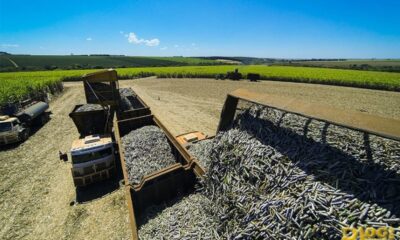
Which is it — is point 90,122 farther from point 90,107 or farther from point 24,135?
point 24,135

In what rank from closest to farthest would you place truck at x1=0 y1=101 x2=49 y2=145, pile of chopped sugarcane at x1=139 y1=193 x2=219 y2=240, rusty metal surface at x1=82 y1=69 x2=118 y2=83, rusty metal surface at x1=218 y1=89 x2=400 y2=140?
rusty metal surface at x1=218 y1=89 x2=400 y2=140 < pile of chopped sugarcane at x1=139 y1=193 x2=219 y2=240 < rusty metal surface at x1=82 y1=69 x2=118 y2=83 < truck at x1=0 y1=101 x2=49 y2=145

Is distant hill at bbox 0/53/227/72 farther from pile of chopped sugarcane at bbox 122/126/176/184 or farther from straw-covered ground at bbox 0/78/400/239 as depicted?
pile of chopped sugarcane at bbox 122/126/176/184

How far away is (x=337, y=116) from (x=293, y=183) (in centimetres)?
114

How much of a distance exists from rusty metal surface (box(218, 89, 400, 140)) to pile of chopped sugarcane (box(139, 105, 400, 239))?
1.81 feet

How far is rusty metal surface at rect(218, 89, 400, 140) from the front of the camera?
2.27 metres

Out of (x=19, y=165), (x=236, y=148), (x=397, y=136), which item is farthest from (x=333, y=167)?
(x=19, y=165)

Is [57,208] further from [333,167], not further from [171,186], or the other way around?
[333,167]

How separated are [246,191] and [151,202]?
2387mm

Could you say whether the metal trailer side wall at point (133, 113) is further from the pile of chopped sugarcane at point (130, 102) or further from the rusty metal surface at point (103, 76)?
the pile of chopped sugarcane at point (130, 102)

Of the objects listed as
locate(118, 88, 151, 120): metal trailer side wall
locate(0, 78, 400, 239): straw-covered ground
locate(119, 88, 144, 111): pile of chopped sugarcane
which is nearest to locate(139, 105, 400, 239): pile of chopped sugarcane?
locate(0, 78, 400, 239): straw-covered ground

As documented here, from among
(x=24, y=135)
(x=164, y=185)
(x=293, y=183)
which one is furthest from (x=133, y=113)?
(x=293, y=183)

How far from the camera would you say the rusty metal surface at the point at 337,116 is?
227 centimetres

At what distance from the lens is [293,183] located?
9.67ft

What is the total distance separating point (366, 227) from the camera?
221 centimetres
